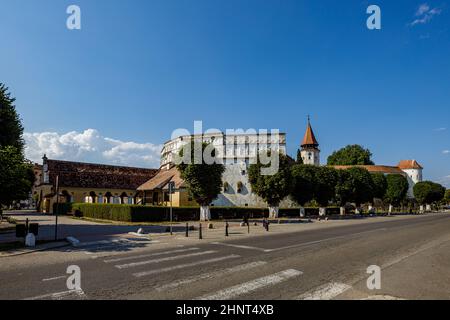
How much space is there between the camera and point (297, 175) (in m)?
47.5

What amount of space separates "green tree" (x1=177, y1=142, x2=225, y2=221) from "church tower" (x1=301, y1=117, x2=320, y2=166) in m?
75.0

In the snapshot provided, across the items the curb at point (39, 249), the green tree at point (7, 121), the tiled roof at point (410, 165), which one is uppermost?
the tiled roof at point (410, 165)

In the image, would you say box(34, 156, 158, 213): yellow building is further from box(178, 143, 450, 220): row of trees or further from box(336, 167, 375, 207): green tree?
box(336, 167, 375, 207): green tree

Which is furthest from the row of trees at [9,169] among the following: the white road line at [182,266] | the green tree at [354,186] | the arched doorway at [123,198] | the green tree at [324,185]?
the green tree at [354,186]

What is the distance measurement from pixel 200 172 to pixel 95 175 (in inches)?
1303

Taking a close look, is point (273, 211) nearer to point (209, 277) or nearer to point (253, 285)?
point (209, 277)

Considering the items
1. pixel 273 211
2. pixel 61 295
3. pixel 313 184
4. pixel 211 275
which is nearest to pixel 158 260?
pixel 211 275

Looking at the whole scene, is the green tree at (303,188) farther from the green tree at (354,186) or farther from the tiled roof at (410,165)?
the tiled roof at (410,165)

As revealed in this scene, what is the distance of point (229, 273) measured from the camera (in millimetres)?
8781

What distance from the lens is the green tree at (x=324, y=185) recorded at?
A: 49.3m

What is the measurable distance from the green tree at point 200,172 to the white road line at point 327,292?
2493cm

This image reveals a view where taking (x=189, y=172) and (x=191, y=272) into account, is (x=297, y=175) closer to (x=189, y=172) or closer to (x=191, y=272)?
(x=189, y=172)
